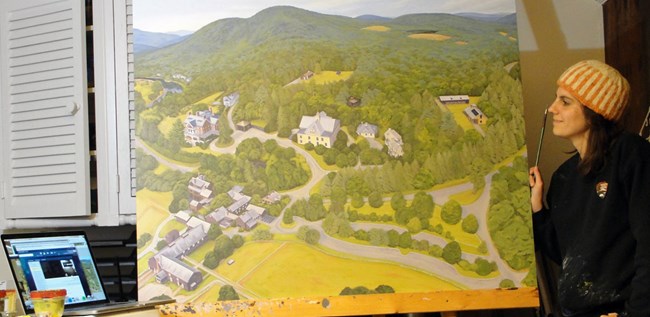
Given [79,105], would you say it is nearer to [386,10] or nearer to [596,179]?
[386,10]

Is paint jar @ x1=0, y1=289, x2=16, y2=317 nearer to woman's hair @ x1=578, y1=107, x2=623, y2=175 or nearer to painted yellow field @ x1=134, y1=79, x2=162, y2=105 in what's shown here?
painted yellow field @ x1=134, y1=79, x2=162, y2=105

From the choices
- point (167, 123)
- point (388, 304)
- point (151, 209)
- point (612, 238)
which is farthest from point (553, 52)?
point (151, 209)

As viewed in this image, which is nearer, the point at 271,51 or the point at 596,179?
the point at 596,179

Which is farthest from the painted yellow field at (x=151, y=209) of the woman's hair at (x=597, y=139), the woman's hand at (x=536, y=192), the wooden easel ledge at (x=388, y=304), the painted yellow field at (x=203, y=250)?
the woman's hair at (x=597, y=139)

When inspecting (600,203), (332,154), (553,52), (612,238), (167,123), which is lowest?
(612,238)

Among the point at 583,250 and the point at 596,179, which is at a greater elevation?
the point at 596,179

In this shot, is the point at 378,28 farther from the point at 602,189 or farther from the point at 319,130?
the point at 602,189

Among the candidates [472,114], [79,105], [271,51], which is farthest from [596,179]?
[79,105]
